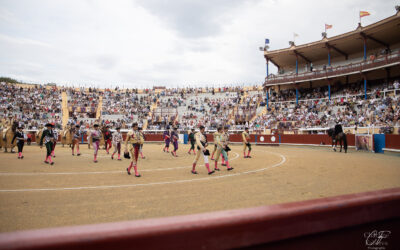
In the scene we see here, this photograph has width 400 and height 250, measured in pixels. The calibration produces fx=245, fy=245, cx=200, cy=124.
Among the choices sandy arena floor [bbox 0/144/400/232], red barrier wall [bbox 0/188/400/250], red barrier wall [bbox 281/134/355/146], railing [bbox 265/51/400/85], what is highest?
railing [bbox 265/51/400/85]

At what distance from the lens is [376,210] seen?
5.07ft

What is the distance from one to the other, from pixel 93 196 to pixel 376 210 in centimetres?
638

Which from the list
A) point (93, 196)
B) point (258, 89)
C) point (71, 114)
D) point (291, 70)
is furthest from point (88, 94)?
point (93, 196)

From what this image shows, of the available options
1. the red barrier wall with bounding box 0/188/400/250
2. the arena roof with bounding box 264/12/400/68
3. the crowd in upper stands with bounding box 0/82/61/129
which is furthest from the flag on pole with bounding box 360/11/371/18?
the crowd in upper stands with bounding box 0/82/61/129

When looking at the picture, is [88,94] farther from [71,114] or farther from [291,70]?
[291,70]

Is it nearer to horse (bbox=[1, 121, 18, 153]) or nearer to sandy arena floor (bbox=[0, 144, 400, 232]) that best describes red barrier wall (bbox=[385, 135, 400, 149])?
sandy arena floor (bbox=[0, 144, 400, 232])

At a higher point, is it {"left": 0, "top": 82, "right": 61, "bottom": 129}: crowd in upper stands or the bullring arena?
{"left": 0, "top": 82, "right": 61, "bottom": 129}: crowd in upper stands

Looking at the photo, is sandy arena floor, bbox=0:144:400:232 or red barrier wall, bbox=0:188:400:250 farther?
sandy arena floor, bbox=0:144:400:232

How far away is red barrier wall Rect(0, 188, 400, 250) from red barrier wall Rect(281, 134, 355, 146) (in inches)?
874

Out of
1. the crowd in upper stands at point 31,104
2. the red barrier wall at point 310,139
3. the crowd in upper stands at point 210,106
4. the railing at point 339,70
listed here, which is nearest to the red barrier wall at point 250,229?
the red barrier wall at point 310,139

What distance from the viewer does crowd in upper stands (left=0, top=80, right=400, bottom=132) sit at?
2497 cm

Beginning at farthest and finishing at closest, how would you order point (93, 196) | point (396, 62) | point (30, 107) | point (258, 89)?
point (258, 89) < point (30, 107) < point (396, 62) < point (93, 196)

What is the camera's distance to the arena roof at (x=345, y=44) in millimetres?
26312

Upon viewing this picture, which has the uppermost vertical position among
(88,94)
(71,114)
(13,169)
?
(88,94)
